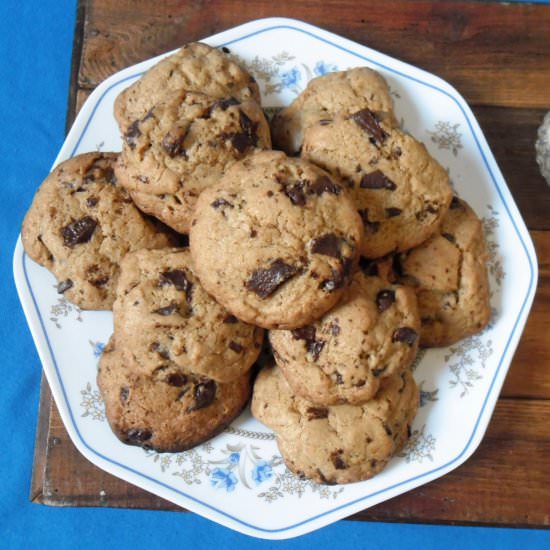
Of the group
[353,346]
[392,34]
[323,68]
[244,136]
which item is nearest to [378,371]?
[353,346]

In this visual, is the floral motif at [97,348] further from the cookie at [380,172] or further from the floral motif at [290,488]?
the cookie at [380,172]

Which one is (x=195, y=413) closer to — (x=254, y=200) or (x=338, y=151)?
(x=254, y=200)

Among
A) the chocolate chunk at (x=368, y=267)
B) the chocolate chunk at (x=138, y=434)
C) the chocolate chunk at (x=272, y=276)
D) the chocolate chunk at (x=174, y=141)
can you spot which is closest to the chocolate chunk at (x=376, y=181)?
the chocolate chunk at (x=368, y=267)

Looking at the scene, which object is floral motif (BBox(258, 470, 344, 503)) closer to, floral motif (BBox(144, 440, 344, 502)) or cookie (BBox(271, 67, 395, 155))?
floral motif (BBox(144, 440, 344, 502))

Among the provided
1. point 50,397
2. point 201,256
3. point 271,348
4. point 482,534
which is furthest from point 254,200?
point 482,534

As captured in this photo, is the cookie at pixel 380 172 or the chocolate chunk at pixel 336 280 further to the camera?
the cookie at pixel 380 172

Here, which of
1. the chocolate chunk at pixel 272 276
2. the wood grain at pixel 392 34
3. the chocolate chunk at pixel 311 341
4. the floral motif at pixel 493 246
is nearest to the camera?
the chocolate chunk at pixel 272 276

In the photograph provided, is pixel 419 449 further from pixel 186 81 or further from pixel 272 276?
pixel 186 81
